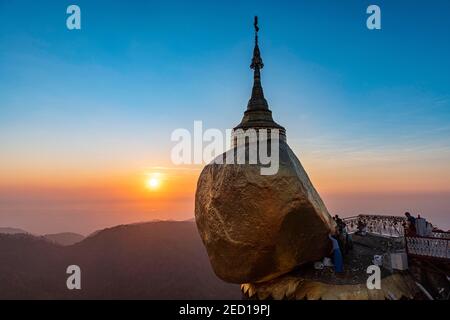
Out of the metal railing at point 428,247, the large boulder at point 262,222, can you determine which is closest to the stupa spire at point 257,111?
the large boulder at point 262,222

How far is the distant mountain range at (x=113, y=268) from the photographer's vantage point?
6250cm

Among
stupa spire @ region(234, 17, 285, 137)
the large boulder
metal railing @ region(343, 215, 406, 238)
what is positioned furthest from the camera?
stupa spire @ region(234, 17, 285, 137)

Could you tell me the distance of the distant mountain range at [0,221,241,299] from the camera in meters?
62.5

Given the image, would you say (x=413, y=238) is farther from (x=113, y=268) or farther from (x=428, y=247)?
(x=113, y=268)

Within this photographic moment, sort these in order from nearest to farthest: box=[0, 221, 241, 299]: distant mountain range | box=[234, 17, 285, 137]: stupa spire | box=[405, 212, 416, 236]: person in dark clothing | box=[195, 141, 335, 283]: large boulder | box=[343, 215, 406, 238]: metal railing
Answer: box=[195, 141, 335, 283]: large boulder → box=[405, 212, 416, 236]: person in dark clothing → box=[343, 215, 406, 238]: metal railing → box=[234, 17, 285, 137]: stupa spire → box=[0, 221, 241, 299]: distant mountain range

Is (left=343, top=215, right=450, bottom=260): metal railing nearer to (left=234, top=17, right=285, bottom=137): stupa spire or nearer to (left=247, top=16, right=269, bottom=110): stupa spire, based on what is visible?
(left=234, top=17, right=285, bottom=137): stupa spire

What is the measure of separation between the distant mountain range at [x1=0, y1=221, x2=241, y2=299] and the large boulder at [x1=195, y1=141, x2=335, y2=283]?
58456 millimetres

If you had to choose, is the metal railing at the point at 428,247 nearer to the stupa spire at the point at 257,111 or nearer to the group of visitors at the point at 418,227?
the group of visitors at the point at 418,227

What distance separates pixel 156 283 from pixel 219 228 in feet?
209

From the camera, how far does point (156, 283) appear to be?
68.0 metres

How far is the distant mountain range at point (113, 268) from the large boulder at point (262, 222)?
5846cm

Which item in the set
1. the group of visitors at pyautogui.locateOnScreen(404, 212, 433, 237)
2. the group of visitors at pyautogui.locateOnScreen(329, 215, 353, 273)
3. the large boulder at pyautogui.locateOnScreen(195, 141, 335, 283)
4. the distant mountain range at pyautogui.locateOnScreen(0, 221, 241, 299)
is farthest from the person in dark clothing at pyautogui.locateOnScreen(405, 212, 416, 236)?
the distant mountain range at pyautogui.locateOnScreen(0, 221, 241, 299)

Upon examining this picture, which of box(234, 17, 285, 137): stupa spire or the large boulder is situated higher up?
box(234, 17, 285, 137): stupa spire

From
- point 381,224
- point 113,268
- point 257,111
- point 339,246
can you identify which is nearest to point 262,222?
point 339,246
